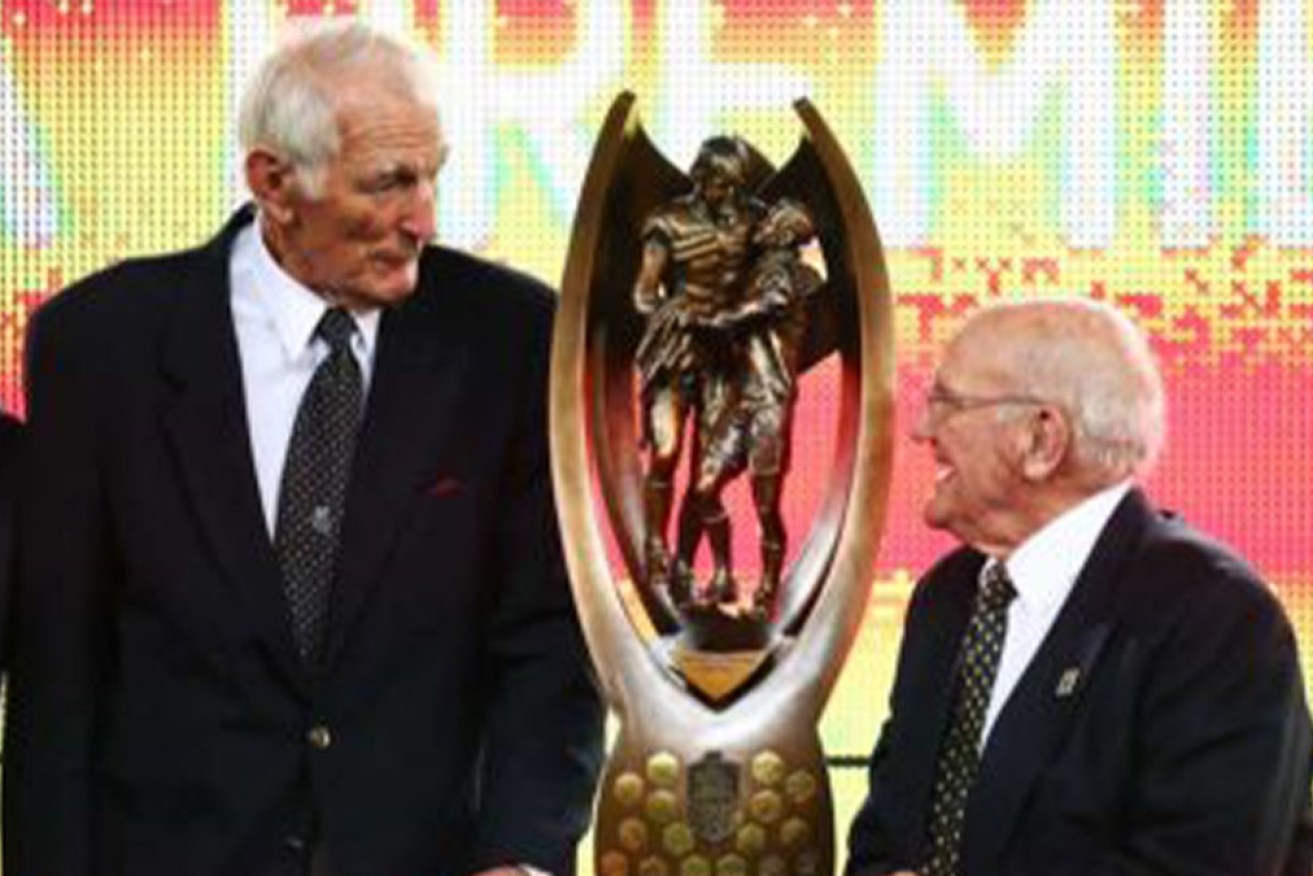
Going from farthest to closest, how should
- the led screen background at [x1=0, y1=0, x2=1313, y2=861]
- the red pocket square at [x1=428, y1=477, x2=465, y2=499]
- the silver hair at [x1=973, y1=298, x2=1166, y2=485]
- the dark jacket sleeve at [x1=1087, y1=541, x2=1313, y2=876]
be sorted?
1. the led screen background at [x1=0, y1=0, x2=1313, y2=861]
2. the red pocket square at [x1=428, y1=477, x2=465, y2=499]
3. the silver hair at [x1=973, y1=298, x2=1166, y2=485]
4. the dark jacket sleeve at [x1=1087, y1=541, x2=1313, y2=876]

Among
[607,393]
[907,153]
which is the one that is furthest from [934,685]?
[907,153]

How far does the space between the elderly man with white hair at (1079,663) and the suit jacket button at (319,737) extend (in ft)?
2.00

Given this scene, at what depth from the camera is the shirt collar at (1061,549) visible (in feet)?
12.6

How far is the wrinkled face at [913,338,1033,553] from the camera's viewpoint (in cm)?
382

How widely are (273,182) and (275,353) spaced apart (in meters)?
0.19

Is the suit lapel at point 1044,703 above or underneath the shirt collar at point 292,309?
underneath

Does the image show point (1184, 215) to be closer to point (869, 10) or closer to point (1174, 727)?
point (869, 10)

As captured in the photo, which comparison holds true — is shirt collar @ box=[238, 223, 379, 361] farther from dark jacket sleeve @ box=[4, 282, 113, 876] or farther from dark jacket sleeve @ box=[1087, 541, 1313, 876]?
dark jacket sleeve @ box=[1087, 541, 1313, 876]

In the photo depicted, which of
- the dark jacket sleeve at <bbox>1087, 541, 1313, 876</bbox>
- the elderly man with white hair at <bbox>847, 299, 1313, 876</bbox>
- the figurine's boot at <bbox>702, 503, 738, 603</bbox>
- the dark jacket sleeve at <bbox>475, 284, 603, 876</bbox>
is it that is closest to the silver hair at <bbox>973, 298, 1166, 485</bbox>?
the elderly man with white hair at <bbox>847, 299, 1313, 876</bbox>

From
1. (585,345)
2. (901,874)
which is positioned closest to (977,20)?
(585,345)

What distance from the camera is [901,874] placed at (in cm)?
383

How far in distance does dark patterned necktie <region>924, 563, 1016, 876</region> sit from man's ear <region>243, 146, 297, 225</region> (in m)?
0.87

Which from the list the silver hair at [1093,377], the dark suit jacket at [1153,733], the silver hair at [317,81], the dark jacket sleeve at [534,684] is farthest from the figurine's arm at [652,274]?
the dark suit jacket at [1153,733]

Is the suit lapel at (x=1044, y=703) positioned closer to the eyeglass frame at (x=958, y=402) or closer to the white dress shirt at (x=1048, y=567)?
the white dress shirt at (x=1048, y=567)
